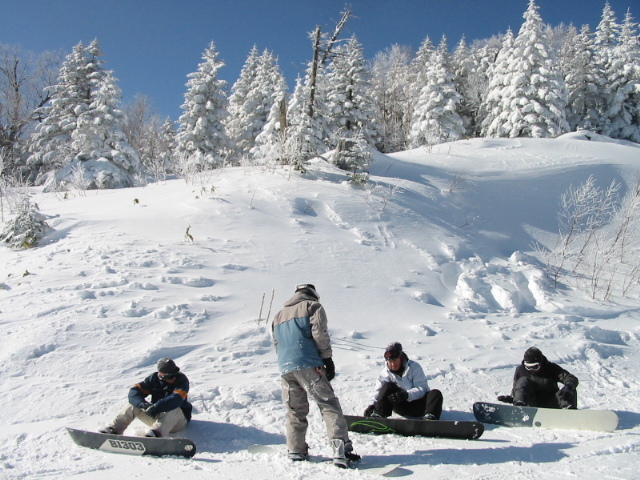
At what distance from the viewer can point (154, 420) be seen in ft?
13.9

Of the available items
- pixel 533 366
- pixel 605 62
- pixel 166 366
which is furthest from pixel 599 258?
pixel 605 62

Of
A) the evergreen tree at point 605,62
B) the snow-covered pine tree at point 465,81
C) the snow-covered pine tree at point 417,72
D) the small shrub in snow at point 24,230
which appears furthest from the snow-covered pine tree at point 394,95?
the small shrub in snow at point 24,230

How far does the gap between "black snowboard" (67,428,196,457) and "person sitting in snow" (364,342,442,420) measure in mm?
1888

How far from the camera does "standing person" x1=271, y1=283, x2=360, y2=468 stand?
144 inches

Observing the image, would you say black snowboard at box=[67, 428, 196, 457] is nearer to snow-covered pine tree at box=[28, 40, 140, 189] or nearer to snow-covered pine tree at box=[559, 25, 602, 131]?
snow-covered pine tree at box=[28, 40, 140, 189]

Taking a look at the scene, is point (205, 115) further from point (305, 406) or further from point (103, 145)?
point (305, 406)

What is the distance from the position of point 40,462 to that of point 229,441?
1.61 m

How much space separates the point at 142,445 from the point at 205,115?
2585 cm

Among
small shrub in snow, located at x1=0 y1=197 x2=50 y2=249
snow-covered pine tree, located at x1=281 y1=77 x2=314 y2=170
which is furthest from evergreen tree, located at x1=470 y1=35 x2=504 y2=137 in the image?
small shrub in snow, located at x1=0 y1=197 x2=50 y2=249

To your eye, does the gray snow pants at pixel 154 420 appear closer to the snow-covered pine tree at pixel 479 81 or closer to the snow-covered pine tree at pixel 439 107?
the snow-covered pine tree at pixel 439 107

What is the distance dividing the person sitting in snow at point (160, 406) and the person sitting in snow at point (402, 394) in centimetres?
194

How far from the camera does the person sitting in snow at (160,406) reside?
13.5ft

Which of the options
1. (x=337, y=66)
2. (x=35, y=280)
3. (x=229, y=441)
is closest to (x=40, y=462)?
(x=229, y=441)

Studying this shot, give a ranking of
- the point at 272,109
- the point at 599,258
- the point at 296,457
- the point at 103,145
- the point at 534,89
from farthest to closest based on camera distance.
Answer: the point at 534,89, the point at 272,109, the point at 103,145, the point at 599,258, the point at 296,457
